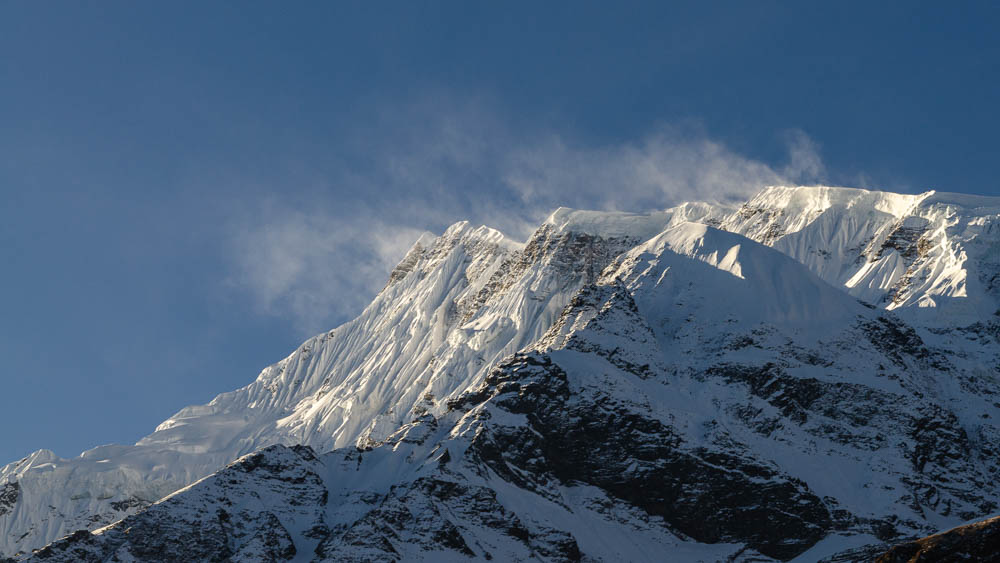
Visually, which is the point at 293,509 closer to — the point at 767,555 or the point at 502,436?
the point at 502,436

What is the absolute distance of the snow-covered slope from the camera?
163m

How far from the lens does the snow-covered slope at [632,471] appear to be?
163m

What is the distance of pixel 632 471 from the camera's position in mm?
175750

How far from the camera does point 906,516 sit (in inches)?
6604

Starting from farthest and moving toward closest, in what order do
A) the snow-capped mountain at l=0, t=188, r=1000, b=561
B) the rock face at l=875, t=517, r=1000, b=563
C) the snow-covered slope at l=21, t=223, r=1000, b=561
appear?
1. the snow-capped mountain at l=0, t=188, r=1000, b=561
2. the snow-covered slope at l=21, t=223, r=1000, b=561
3. the rock face at l=875, t=517, r=1000, b=563

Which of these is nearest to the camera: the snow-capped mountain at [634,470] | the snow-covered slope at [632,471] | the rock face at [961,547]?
the rock face at [961,547]

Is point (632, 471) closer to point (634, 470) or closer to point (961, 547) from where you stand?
point (634, 470)

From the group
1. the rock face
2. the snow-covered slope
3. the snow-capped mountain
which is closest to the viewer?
the rock face

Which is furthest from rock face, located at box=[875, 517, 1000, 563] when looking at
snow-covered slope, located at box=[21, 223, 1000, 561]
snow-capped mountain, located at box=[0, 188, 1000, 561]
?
snow-capped mountain, located at box=[0, 188, 1000, 561]

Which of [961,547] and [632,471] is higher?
[632,471]

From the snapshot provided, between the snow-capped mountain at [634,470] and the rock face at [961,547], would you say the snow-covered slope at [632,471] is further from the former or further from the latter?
the rock face at [961,547]

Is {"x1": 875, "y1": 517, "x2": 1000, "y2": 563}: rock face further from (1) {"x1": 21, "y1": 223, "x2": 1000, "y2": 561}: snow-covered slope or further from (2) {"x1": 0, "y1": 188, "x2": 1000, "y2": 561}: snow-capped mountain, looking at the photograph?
(2) {"x1": 0, "y1": 188, "x2": 1000, "y2": 561}: snow-capped mountain

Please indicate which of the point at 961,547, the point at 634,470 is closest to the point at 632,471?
the point at 634,470

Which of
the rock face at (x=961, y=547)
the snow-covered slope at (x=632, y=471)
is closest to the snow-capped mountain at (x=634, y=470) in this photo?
the snow-covered slope at (x=632, y=471)
